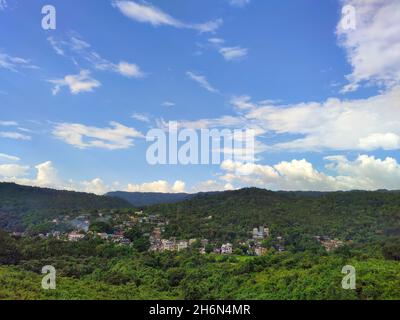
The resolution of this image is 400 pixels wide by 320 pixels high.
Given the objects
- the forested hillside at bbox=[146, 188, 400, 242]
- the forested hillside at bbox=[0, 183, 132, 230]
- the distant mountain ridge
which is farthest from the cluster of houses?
the distant mountain ridge

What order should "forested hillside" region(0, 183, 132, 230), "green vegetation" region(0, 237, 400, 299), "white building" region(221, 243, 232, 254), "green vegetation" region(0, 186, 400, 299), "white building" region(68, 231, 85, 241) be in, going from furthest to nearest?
"forested hillside" region(0, 183, 132, 230) < "white building" region(221, 243, 232, 254) < "white building" region(68, 231, 85, 241) < "green vegetation" region(0, 186, 400, 299) < "green vegetation" region(0, 237, 400, 299)

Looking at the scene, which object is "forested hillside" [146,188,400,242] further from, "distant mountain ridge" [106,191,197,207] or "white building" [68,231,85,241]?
"distant mountain ridge" [106,191,197,207]

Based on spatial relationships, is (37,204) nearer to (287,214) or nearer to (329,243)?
(287,214)

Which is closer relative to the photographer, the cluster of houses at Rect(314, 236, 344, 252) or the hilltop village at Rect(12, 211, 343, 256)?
the cluster of houses at Rect(314, 236, 344, 252)

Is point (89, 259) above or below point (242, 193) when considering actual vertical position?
below

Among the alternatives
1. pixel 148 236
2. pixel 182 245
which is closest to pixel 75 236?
pixel 148 236

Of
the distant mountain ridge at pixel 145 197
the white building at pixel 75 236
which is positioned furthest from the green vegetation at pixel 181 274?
the distant mountain ridge at pixel 145 197

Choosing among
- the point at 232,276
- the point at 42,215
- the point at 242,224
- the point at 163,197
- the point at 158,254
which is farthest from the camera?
the point at 163,197

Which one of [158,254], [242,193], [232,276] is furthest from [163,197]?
[232,276]
